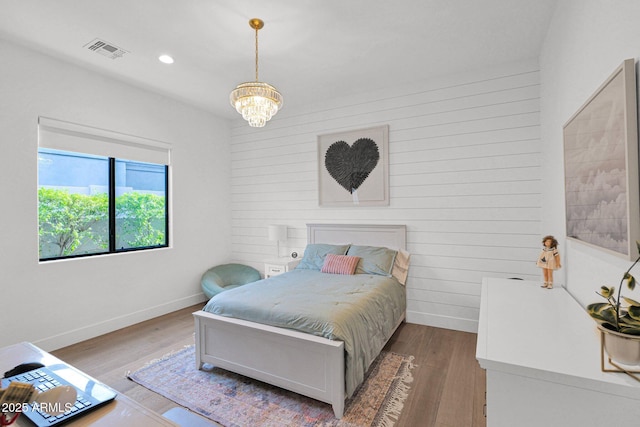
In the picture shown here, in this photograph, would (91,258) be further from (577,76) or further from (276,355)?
(577,76)

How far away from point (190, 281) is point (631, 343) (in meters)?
4.49

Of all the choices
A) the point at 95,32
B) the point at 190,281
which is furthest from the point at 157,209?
the point at 95,32

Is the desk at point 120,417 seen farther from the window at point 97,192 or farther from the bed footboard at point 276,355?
the window at point 97,192

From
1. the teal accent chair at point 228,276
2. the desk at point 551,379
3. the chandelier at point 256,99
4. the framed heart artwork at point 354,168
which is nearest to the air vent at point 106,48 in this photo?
the chandelier at point 256,99

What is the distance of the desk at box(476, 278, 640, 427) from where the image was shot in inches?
35.9

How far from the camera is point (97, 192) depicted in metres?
3.46

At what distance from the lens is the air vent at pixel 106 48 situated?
2.73 meters

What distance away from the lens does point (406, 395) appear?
2232 millimetres

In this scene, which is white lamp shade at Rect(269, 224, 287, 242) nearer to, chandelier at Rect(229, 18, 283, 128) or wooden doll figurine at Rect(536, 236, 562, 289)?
chandelier at Rect(229, 18, 283, 128)

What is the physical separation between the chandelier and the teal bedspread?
1.49 meters

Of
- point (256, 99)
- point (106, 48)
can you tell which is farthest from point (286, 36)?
point (106, 48)

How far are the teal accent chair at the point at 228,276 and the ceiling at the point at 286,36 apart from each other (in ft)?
8.51

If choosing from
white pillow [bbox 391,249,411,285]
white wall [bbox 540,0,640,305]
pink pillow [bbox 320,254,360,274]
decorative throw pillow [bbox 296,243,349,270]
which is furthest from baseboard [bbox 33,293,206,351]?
white wall [bbox 540,0,640,305]

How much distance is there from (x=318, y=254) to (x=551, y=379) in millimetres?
2953
